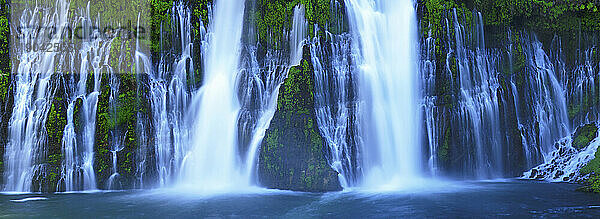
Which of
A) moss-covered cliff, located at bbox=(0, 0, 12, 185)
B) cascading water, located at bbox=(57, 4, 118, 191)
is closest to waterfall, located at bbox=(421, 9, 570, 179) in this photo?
cascading water, located at bbox=(57, 4, 118, 191)

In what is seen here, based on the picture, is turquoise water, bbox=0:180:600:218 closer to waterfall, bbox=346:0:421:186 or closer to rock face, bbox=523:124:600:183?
rock face, bbox=523:124:600:183

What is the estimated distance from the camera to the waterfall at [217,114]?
1481cm

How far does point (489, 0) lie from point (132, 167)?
1216 centimetres

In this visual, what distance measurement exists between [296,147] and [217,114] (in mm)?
2880

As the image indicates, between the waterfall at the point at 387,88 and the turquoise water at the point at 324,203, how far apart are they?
1.32m

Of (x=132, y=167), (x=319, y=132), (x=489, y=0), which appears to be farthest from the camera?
(x=489, y=0)

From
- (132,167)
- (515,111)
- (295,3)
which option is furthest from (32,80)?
(515,111)

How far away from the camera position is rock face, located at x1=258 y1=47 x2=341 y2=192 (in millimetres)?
13625

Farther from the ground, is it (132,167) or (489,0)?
(489,0)

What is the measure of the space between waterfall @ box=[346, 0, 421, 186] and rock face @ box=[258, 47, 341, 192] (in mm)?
1470

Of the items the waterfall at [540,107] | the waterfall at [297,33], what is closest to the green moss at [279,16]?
the waterfall at [297,33]

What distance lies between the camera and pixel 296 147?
13914 mm

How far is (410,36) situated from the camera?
16.1 meters

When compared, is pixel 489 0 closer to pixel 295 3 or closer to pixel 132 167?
pixel 295 3
